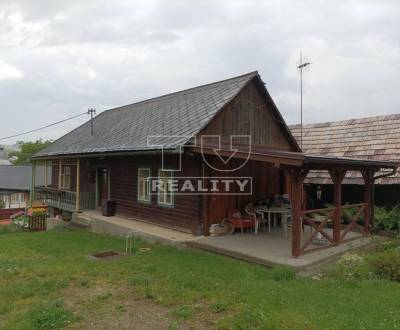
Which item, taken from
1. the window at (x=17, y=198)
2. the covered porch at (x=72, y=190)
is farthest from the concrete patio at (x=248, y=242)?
the window at (x=17, y=198)

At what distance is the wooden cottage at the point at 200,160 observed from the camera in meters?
9.59

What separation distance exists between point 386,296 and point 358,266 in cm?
171

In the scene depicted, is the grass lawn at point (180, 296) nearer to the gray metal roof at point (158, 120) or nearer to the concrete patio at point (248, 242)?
the concrete patio at point (248, 242)

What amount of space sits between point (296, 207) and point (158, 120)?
7263mm

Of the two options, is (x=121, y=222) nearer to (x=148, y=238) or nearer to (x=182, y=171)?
(x=148, y=238)

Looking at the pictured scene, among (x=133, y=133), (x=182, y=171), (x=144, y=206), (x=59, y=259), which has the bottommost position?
(x=59, y=259)

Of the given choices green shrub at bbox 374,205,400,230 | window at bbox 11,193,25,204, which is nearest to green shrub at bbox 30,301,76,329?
green shrub at bbox 374,205,400,230

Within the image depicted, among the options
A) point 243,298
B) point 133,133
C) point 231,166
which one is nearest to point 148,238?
point 231,166

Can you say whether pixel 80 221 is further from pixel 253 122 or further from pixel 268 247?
pixel 268 247

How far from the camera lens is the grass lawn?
16.8 ft

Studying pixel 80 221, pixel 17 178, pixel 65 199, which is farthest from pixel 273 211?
pixel 17 178

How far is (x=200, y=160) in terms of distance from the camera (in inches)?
426

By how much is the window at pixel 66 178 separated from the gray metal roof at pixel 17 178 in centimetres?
2042

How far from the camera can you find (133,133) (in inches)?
557
